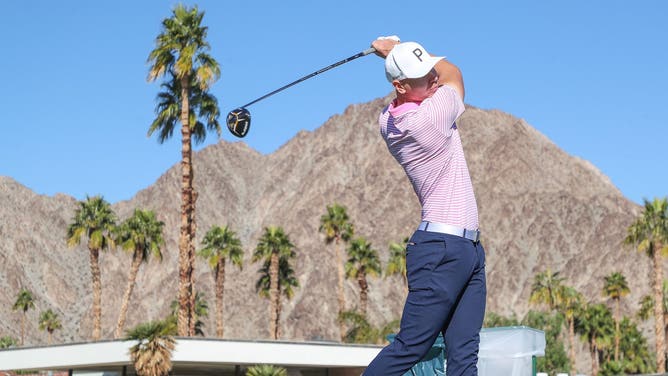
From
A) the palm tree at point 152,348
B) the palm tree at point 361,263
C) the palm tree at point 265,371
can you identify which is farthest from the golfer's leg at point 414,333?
the palm tree at point 361,263

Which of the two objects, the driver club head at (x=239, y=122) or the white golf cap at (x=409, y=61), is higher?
the driver club head at (x=239, y=122)

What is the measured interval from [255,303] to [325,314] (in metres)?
14.5

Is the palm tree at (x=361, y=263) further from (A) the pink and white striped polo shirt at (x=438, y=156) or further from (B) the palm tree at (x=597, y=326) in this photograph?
(A) the pink and white striped polo shirt at (x=438, y=156)

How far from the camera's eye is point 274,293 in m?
64.9

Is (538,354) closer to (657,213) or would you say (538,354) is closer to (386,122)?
(386,122)

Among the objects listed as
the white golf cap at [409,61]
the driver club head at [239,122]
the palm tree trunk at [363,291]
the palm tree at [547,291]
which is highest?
the palm tree at [547,291]

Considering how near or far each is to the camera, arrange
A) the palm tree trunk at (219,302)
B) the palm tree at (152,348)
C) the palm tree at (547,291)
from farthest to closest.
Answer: the palm tree at (547,291) < the palm tree trunk at (219,302) < the palm tree at (152,348)

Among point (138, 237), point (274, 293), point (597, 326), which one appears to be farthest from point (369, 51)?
point (597, 326)

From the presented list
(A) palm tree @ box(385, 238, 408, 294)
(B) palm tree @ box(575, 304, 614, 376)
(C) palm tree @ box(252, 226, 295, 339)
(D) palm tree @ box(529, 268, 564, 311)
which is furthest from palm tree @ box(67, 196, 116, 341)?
(B) palm tree @ box(575, 304, 614, 376)

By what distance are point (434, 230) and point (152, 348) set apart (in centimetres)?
3203

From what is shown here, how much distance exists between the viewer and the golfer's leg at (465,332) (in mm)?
4898

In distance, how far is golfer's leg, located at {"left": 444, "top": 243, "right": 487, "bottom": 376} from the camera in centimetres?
490

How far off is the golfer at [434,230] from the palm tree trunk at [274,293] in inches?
2293

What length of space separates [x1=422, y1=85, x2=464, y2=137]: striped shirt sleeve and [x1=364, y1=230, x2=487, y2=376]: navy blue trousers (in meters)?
0.52
